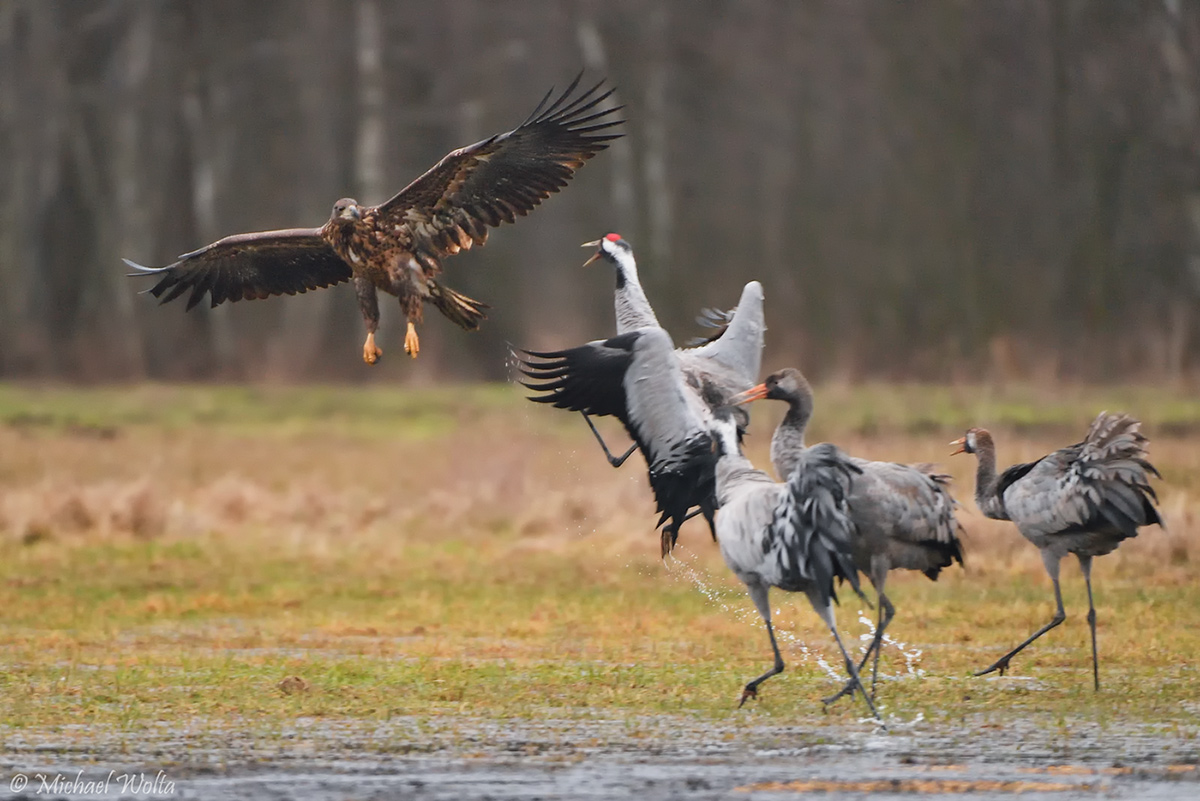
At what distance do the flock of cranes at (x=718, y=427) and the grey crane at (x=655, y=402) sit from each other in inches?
0.4

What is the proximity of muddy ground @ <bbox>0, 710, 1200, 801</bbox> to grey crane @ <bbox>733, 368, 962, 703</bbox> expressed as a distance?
3.54ft

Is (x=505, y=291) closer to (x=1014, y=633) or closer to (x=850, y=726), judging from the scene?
(x=1014, y=633)

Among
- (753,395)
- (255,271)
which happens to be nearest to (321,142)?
(255,271)

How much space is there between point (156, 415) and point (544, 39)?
9845 millimetres

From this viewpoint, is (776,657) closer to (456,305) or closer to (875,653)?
(875,653)

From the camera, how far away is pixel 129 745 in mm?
7832


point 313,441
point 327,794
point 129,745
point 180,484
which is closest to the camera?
point 327,794

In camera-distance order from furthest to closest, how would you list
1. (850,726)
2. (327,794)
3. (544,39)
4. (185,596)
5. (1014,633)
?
1. (544,39)
2. (185,596)
3. (1014,633)
4. (850,726)
5. (327,794)

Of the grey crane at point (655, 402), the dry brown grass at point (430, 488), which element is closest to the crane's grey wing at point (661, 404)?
the grey crane at point (655, 402)

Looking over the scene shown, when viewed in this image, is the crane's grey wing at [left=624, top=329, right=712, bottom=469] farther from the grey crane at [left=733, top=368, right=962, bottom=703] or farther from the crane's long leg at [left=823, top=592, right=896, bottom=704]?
the crane's long leg at [left=823, top=592, right=896, bottom=704]

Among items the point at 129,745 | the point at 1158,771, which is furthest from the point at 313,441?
the point at 1158,771

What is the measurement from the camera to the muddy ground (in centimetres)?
694

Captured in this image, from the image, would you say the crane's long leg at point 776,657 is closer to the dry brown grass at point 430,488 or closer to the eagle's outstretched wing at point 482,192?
the eagle's outstretched wing at point 482,192

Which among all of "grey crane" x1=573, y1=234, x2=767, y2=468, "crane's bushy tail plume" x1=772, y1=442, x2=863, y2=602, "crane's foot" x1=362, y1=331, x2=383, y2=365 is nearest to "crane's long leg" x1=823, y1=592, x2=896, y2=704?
"crane's bushy tail plume" x1=772, y1=442, x2=863, y2=602
